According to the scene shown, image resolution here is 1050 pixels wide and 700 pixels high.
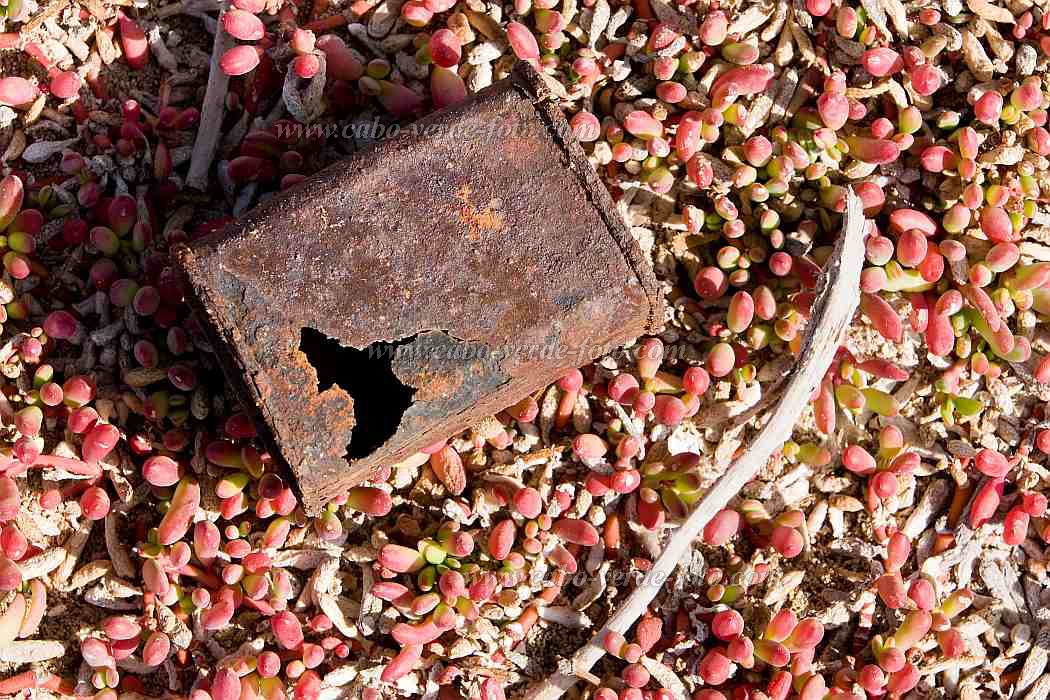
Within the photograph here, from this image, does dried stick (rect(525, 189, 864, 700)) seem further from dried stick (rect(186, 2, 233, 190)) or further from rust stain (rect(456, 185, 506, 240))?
dried stick (rect(186, 2, 233, 190))

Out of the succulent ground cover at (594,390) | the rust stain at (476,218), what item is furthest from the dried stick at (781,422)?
the rust stain at (476,218)

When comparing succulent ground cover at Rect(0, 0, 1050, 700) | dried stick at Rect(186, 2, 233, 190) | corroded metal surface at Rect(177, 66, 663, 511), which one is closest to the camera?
corroded metal surface at Rect(177, 66, 663, 511)

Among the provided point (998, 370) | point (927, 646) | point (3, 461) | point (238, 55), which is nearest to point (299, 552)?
point (3, 461)

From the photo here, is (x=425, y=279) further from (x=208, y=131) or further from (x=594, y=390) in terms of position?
(x=208, y=131)

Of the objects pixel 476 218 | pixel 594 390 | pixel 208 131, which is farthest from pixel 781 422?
pixel 208 131

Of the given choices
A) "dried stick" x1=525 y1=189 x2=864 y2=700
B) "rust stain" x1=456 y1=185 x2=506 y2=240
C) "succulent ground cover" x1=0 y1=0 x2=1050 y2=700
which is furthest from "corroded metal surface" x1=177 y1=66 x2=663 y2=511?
"dried stick" x1=525 y1=189 x2=864 y2=700

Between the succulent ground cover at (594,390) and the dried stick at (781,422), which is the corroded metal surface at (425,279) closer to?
the succulent ground cover at (594,390)
